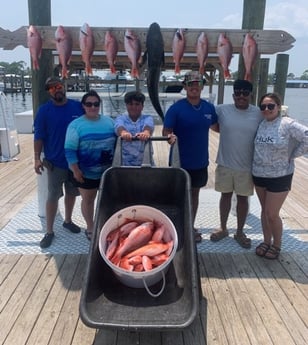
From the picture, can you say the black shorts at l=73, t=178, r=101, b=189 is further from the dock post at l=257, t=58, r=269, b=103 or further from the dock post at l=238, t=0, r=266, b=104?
the dock post at l=257, t=58, r=269, b=103

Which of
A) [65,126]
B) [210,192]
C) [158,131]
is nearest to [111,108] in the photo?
[158,131]

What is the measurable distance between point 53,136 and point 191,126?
1327 millimetres

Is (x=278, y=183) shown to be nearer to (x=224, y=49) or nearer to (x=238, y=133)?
(x=238, y=133)

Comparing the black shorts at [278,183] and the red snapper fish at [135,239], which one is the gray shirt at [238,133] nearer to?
the black shorts at [278,183]

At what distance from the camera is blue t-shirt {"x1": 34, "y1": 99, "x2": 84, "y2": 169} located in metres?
3.46

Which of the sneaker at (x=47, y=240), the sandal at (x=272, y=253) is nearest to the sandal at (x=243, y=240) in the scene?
the sandal at (x=272, y=253)

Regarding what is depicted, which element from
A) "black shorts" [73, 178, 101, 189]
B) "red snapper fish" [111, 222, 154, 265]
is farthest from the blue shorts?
"red snapper fish" [111, 222, 154, 265]

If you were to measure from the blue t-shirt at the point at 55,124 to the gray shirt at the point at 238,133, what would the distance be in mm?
1395

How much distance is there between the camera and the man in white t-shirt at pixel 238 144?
134 inches

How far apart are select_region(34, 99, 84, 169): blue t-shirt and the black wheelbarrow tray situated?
0.92 m

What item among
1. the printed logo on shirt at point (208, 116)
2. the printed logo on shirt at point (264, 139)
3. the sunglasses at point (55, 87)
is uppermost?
the sunglasses at point (55, 87)

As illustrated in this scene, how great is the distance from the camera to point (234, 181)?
12.0 feet

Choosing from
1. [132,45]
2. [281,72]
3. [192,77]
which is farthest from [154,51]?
[281,72]

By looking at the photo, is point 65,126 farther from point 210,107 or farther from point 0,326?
point 0,326
